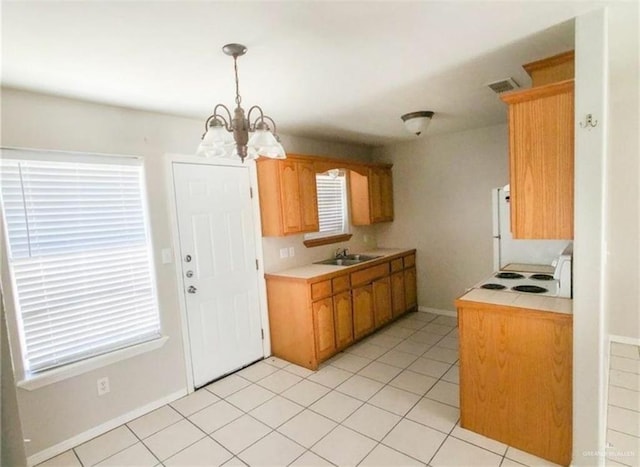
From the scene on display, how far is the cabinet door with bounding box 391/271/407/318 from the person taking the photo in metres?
4.19

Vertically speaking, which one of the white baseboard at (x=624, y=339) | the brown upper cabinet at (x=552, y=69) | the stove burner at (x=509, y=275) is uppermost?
the brown upper cabinet at (x=552, y=69)

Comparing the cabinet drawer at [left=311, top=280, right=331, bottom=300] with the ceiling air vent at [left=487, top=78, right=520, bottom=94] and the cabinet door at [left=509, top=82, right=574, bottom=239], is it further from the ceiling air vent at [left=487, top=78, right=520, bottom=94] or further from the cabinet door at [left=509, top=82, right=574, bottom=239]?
the ceiling air vent at [left=487, top=78, right=520, bottom=94]

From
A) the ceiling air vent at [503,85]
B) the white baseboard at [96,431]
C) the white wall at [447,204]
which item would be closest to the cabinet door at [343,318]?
the white baseboard at [96,431]

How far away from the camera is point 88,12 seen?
4.42 feet

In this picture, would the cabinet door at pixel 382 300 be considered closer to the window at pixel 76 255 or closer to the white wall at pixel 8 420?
the window at pixel 76 255

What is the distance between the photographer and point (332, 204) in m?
4.34

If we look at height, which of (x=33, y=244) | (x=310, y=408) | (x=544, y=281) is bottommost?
(x=310, y=408)

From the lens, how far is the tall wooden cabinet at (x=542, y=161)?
176cm

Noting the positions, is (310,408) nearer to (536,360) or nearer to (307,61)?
(536,360)

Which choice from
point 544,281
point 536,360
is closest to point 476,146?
point 544,281

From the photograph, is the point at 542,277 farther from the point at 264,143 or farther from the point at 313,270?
the point at 264,143

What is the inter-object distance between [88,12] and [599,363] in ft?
9.48

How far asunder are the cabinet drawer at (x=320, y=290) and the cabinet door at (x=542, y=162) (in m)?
1.75

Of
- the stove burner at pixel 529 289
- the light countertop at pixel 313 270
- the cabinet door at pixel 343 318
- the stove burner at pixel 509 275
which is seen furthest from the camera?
the cabinet door at pixel 343 318
